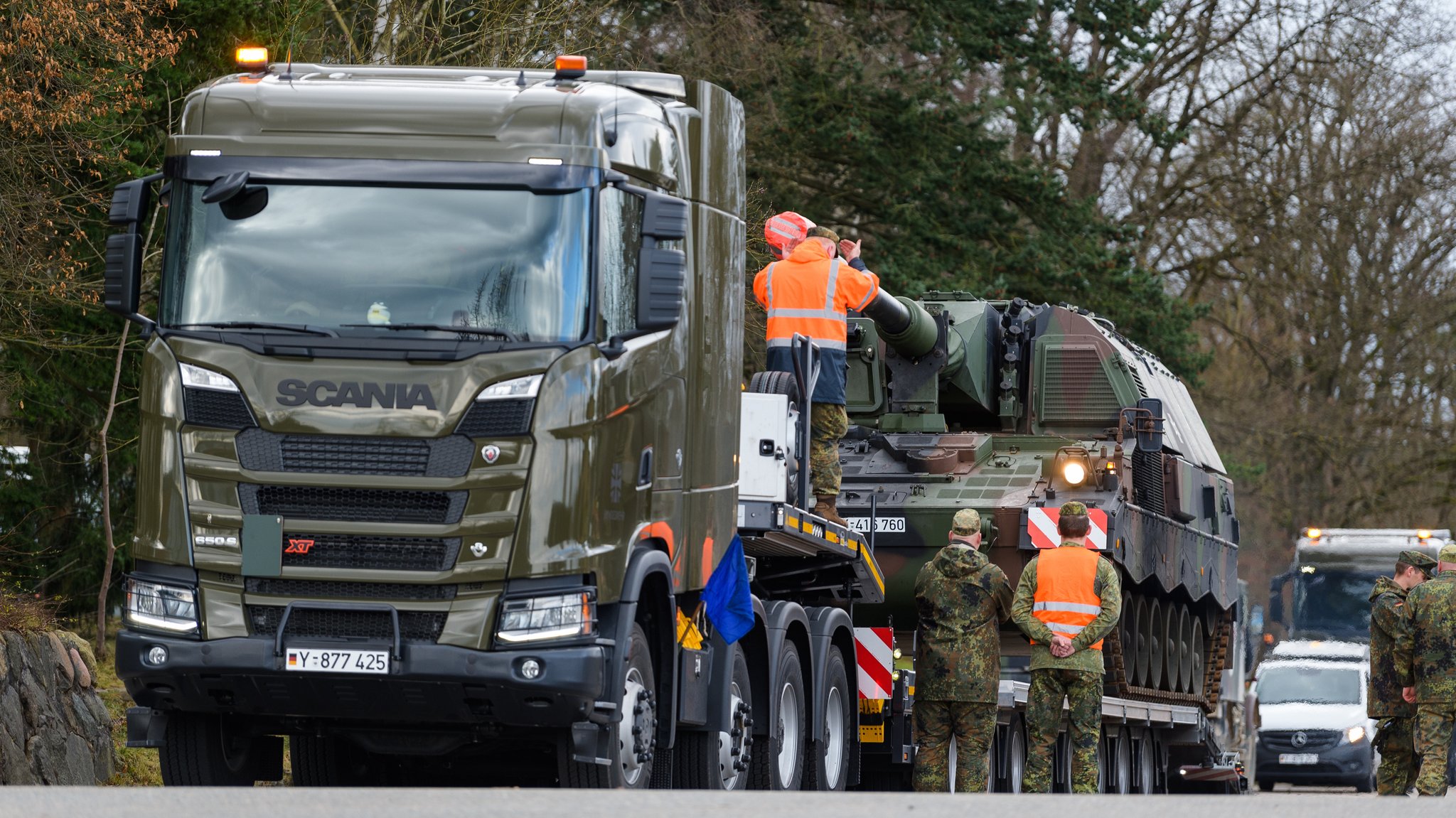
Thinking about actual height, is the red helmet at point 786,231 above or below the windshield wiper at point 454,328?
above

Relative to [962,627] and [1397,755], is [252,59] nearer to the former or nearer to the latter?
[962,627]

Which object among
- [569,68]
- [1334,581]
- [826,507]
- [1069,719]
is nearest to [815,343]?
[826,507]

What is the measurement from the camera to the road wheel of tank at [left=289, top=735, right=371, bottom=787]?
35.5ft

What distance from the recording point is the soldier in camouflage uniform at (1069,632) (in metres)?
12.0

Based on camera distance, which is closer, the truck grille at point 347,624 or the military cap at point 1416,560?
the truck grille at point 347,624

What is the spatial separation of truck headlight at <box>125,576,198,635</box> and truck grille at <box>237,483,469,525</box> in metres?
0.44

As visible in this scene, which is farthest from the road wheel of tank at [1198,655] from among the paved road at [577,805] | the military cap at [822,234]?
the paved road at [577,805]

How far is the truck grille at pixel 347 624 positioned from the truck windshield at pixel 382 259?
1077 mm

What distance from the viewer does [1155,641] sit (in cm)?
1800

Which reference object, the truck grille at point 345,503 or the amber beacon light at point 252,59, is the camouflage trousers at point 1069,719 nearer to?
the truck grille at point 345,503

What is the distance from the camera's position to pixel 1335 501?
41188 mm

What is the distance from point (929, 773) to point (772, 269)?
2911 mm

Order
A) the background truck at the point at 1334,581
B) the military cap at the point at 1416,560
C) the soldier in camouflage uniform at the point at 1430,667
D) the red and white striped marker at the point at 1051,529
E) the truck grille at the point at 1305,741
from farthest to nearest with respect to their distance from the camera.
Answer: the background truck at the point at 1334,581 < the truck grille at the point at 1305,741 < the red and white striped marker at the point at 1051,529 < the military cap at the point at 1416,560 < the soldier in camouflage uniform at the point at 1430,667

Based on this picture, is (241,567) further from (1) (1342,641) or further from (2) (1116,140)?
(2) (1116,140)
